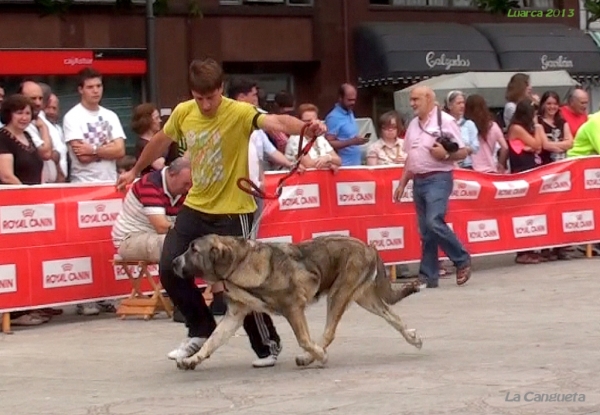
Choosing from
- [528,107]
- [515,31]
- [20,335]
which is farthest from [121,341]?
[515,31]

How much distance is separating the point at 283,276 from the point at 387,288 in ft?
3.16

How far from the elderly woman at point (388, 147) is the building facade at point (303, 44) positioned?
966cm

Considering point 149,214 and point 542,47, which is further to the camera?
point 542,47

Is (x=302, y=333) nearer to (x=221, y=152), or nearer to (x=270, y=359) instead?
(x=270, y=359)

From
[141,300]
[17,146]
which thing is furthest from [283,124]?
[17,146]

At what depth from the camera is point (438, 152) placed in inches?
545

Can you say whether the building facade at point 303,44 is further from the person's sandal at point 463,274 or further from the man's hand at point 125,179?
the man's hand at point 125,179

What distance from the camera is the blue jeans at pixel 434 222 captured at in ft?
46.1

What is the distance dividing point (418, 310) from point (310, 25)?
55.2ft

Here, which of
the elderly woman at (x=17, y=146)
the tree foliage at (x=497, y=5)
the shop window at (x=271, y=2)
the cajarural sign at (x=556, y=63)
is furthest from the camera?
the cajarural sign at (x=556, y=63)

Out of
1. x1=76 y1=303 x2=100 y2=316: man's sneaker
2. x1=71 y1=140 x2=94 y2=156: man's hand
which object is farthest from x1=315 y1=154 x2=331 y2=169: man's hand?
x1=76 y1=303 x2=100 y2=316: man's sneaker

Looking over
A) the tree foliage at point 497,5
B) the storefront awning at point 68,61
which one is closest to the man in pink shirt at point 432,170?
the storefront awning at point 68,61

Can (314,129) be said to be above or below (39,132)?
below

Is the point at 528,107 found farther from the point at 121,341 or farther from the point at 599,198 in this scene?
the point at 121,341
